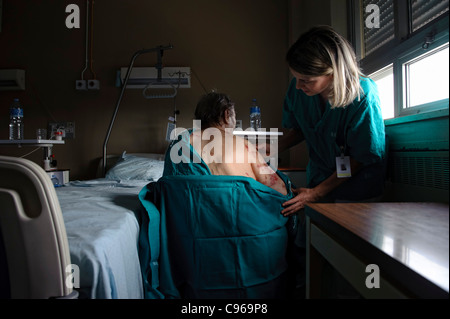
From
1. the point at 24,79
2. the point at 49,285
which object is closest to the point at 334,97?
the point at 49,285

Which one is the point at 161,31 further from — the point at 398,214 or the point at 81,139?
the point at 398,214

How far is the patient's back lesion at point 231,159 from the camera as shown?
1.36 m

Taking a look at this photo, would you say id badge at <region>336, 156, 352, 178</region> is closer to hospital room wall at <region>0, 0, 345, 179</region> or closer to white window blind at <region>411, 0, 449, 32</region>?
white window blind at <region>411, 0, 449, 32</region>

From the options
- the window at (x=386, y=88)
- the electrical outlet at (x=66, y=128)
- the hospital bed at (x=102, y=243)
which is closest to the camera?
the hospital bed at (x=102, y=243)

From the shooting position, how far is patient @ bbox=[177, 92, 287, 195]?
4.48 ft

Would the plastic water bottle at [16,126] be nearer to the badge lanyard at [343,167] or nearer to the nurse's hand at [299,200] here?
the nurse's hand at [299,200]

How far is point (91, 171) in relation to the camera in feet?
10.4

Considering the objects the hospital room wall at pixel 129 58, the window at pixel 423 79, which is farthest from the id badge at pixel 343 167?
the hospital room wall at pixel 129 58

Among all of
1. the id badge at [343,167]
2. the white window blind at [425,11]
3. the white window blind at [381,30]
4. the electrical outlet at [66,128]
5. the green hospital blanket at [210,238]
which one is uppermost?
the white window blind at [381,30]

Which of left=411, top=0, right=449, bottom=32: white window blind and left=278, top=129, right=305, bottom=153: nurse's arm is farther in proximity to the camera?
left=278, top=129, right=305, bottom=153: nurse's arm

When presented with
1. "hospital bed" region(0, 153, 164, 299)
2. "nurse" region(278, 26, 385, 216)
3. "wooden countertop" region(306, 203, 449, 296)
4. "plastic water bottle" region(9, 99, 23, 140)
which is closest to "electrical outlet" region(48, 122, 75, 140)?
"plastic water bottle" region(9, 99, 23, 140)

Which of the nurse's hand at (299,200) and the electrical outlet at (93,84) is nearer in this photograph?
the nurse's hand at (299,200)

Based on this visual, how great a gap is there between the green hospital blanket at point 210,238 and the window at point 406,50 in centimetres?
78
